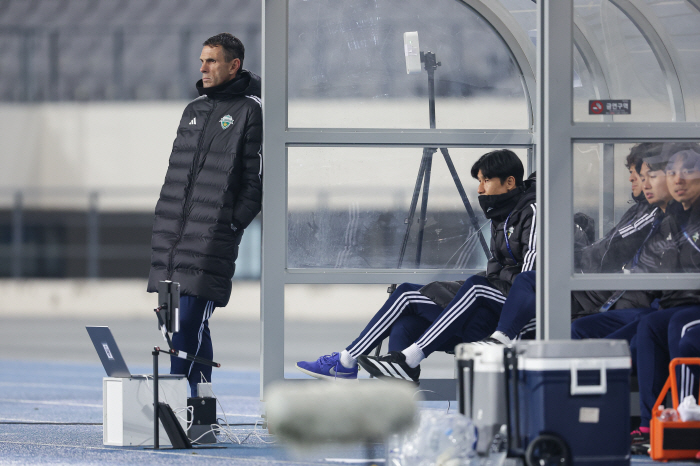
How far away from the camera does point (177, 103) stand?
22.1 metres

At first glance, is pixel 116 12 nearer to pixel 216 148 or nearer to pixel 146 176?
pixel 146 176

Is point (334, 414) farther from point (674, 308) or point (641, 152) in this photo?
point (641, 152)

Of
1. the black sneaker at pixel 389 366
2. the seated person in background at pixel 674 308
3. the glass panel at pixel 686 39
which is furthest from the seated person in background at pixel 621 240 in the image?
the black sneaker at pixel 389 366

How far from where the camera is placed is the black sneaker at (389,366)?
14.7 feet

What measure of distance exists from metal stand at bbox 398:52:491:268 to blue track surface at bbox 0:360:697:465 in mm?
1361

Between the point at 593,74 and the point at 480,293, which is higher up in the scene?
the point at 593,74

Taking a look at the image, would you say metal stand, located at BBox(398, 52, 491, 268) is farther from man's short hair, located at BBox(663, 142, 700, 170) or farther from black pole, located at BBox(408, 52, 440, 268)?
man's short hair, located at BBox(663, 142, 700, 170)

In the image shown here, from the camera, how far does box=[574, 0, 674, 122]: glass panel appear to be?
13.1 ft

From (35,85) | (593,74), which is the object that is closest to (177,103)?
(35,85)

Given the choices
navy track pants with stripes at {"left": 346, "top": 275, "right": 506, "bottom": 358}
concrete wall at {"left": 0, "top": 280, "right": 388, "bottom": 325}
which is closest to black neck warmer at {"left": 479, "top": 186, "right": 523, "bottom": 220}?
navy track pants with stripes at {"left": 346, "top": 275, "right": 506, "bottom": 358}

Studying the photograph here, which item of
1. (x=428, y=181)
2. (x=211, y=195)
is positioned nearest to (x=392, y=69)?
(x=428, y=181)

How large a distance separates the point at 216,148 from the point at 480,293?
5.12ft

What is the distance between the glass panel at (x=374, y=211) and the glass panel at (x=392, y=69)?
19cm

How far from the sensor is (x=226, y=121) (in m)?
5.06
